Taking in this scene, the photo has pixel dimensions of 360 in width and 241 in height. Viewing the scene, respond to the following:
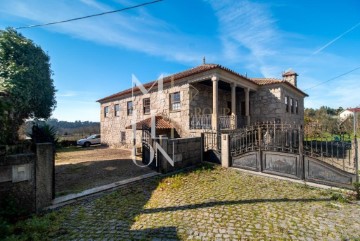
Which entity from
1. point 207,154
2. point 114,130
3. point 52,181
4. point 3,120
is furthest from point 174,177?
point 114,130

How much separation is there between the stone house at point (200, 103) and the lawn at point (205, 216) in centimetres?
577

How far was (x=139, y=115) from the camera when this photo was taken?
51.5 feet

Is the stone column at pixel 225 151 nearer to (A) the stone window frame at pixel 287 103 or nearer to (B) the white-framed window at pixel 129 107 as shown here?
(A) the stone window frame at pixel 287 103

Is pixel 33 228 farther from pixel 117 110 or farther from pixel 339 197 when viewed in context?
pixel 117 110

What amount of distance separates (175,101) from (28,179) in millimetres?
9682

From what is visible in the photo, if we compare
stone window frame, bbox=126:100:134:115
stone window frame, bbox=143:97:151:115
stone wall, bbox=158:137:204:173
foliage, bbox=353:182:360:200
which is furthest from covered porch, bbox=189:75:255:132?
stone window frame, bbox=126:100:134:115

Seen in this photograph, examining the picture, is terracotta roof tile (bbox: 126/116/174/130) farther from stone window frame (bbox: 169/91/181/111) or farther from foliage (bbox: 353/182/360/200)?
foliage (bbox: 353/182/360/200)

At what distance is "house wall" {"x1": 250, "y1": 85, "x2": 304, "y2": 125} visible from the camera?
1380cm

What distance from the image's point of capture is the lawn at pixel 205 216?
3172 millimetres

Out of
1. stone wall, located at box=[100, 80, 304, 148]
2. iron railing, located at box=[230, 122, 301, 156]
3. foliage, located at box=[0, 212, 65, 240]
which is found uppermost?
stone wall, located at box=[100, 80, 304, 148]

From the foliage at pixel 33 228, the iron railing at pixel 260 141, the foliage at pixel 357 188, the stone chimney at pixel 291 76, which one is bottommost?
the foliage at pixel 33 228

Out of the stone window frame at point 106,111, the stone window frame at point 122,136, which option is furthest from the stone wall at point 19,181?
the stone window frame at point 106,111

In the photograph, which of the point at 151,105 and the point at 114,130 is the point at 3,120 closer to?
the point at 151,105

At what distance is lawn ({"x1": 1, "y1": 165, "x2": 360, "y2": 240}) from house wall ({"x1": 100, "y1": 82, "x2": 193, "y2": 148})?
272 inches
